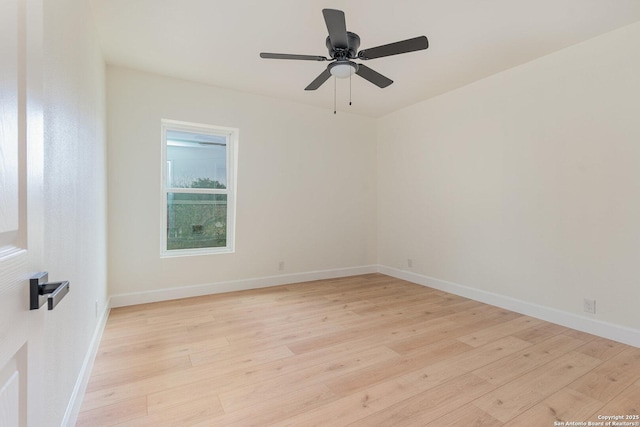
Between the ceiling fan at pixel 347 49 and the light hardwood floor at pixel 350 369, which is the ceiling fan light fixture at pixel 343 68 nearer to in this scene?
the ceiling fan at pixel 347 49

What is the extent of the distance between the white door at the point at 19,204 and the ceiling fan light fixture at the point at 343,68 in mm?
1830

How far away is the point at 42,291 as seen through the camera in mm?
742

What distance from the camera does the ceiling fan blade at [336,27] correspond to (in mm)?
1768

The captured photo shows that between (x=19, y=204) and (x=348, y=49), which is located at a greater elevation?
(x=348, y=49)

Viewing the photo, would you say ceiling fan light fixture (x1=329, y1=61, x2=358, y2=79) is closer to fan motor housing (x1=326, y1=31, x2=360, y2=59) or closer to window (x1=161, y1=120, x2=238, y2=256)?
fan motor housing (x1=326, y1=31, x2=360, y2=59)

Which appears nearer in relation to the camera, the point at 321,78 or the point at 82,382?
the point at 82,382

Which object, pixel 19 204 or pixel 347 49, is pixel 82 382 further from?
pixel 347 49

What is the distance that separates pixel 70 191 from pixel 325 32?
7.50 feet

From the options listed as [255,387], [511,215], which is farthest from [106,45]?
[511,215]

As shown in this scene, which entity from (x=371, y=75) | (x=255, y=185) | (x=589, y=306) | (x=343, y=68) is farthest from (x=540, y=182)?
(x=255, y=185)

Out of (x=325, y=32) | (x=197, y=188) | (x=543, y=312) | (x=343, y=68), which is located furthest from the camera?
(x=197, y=188)

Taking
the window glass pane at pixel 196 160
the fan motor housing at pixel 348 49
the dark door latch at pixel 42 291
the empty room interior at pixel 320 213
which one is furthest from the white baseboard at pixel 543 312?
the dark door latch at pixel 42 291

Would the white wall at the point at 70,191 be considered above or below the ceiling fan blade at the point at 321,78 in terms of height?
below

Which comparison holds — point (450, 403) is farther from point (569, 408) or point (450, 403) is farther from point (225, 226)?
point (225, 226)
